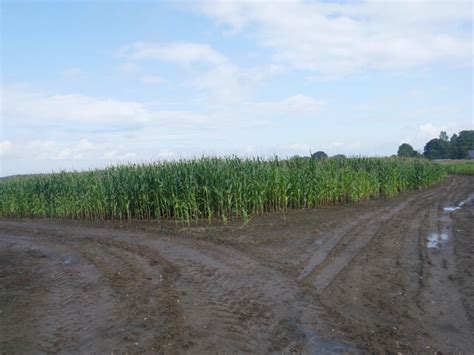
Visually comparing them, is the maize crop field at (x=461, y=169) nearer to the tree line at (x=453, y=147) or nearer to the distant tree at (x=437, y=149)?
the tree line at (x=453, y=147)

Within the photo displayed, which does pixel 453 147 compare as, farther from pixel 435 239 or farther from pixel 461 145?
pixel 435 239

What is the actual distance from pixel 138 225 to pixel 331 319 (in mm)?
10850

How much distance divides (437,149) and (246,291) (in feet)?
366

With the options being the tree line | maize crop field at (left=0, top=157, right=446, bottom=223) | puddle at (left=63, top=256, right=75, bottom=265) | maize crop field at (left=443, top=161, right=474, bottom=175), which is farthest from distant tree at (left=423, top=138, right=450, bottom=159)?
A: puddle at (left=63, top=256, right=75, bottom=265)

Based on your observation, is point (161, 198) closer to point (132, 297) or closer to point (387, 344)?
point (132, 297)

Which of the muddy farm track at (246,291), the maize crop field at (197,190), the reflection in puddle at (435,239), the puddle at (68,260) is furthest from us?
the maize crop field at (197,190)

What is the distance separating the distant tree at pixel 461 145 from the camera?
97.4m

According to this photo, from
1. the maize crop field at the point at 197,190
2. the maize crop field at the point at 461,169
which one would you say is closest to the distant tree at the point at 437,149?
the maize crop field at the point at 461,169

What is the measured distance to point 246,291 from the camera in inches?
265

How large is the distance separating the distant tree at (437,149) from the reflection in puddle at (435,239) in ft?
323

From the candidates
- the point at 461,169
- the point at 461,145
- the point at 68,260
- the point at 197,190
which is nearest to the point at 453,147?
the point at 461,145

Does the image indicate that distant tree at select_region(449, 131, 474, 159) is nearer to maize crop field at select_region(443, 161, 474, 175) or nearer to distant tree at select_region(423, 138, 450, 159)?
distant tree at select_region(423, 138, 450, 159)

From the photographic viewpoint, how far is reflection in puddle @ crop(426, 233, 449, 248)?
9812mm

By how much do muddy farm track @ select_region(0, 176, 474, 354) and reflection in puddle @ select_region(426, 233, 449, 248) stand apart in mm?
23
